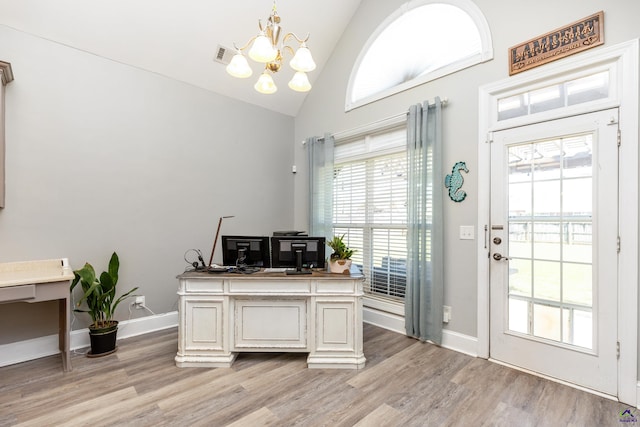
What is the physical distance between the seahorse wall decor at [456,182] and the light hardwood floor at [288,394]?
1.52 meters

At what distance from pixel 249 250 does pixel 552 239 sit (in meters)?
2.66

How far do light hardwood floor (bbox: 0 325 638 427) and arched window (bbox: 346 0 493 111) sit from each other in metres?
2.83

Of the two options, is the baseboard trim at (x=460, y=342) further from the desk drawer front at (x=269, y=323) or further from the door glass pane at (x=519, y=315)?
the desk drawer front at (x=269, y=323)

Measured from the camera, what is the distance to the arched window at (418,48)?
9.43 ft

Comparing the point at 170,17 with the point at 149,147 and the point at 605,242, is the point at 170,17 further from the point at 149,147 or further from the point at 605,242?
the point at 605,242

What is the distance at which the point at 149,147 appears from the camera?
135 inches

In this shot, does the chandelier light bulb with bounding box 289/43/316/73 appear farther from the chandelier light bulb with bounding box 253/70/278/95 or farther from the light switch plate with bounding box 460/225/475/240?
the light switch plate with bounding box 460/225/475/240

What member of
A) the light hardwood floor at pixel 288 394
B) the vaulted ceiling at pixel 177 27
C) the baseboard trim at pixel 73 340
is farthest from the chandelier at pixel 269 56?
the baseboard trim at pixel 73 340

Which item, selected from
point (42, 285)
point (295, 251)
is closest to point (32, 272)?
point (42, 285)

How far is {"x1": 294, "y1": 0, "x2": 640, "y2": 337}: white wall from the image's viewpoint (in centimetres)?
223

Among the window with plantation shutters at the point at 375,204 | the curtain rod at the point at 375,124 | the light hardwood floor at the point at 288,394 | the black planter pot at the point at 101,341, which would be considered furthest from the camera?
the window with plantation shutters at the point at 375,204

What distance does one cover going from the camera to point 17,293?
7.32ft

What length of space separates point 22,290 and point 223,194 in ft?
7.15

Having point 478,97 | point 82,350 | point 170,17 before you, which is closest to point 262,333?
point 82,350
